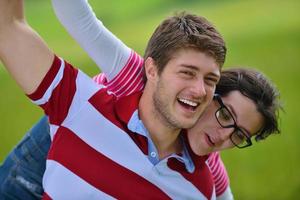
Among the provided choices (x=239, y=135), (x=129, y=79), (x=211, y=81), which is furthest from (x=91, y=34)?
(x=239, y=135)

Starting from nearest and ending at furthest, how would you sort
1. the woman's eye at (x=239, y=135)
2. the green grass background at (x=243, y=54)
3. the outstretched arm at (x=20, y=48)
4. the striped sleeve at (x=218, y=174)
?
the outstretched arm at (x=20, y=48)
the woman's eye at (x=239, y=135)
the striped sleeve at (x=218, y=174)
the green grass background at (x=243, y=54)

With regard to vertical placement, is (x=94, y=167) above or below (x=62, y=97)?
below

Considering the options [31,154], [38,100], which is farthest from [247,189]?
[38,100]

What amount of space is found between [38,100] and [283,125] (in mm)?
1268

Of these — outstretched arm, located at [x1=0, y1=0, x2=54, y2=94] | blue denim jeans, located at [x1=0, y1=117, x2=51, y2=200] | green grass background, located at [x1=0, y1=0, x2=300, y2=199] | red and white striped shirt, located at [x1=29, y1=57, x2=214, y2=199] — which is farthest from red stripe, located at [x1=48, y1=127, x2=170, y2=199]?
green grass background, located at [x1=0, y1=0, x2=300, y2=199]

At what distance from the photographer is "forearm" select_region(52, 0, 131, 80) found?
49.9 inches

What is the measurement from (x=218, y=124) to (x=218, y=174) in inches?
7.0

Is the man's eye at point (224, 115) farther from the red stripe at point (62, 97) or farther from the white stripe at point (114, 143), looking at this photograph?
the red stripe at point (62, 97)

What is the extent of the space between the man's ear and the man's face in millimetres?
21

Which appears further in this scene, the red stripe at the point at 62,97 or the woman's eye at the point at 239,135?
the woman's eye at the point at 239,135

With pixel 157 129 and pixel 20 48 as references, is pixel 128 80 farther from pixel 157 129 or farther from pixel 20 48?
pixel 20 48

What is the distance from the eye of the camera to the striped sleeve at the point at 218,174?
1486 mm

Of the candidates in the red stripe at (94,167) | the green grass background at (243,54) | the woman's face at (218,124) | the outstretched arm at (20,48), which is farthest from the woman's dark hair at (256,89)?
the green grass background at (243,54)

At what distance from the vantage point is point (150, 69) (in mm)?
1300
